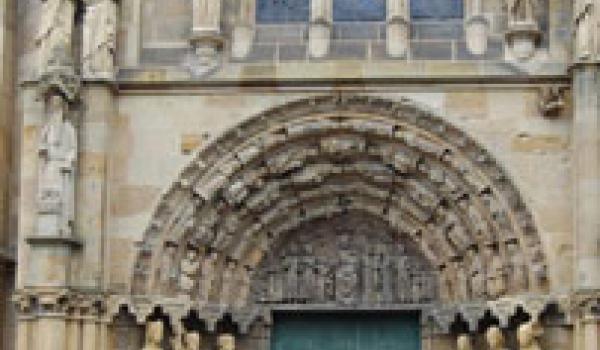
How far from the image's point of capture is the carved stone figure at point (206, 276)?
1566 centimetres

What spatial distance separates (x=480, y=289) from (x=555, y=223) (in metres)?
0.98

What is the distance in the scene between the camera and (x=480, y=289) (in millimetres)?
15320

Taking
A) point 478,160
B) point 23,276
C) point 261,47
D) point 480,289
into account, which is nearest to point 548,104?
point 478,160

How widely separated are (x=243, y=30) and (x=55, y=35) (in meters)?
1.89

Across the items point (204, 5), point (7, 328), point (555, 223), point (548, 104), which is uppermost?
point (204, 5)

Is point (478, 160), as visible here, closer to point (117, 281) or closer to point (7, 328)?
point (117, 281)

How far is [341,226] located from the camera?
16.2 meters

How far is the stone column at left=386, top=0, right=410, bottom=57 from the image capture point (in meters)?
15.8

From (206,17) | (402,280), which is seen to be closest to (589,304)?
(402,280)

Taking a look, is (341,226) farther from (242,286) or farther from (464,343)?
(464,343)

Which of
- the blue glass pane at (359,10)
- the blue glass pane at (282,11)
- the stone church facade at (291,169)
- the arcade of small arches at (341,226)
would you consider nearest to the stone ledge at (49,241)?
the stone church facade at (291,169)

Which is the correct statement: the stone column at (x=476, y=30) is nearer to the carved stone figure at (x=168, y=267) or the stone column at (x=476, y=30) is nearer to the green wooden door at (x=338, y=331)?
the green wooden door at (x=338, y=331)

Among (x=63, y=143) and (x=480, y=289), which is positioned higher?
(x=63, y=143)

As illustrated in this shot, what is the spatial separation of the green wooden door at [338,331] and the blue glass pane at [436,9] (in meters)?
3.06
